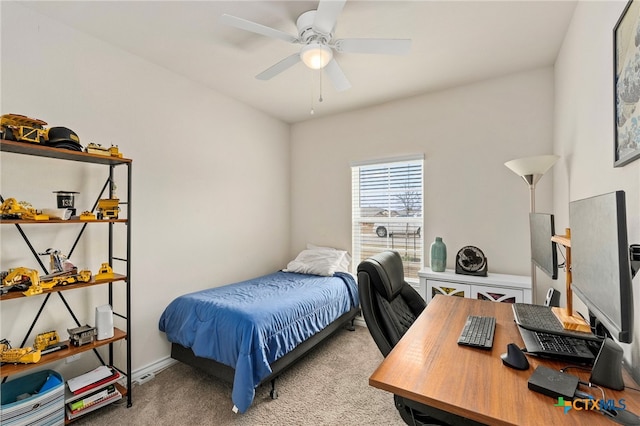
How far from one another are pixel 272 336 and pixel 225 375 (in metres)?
0.46

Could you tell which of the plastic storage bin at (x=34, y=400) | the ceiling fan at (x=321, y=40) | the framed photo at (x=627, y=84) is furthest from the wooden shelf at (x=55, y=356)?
the framed photo at (x=627, y=84)

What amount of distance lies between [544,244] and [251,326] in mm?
1864

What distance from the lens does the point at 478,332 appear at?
1254 millimetres

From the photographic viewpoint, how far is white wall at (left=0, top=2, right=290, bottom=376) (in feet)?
5.97

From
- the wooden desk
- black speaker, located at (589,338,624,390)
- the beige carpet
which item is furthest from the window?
black speaker, located at (589,338,624,390)

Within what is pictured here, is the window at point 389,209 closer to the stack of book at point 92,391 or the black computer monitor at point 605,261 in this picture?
the black computer monitor at point 605,261

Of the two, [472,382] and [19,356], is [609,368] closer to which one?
[472,382]

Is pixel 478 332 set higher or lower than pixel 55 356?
higher

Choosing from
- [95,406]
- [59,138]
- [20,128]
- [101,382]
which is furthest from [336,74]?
[95,406]

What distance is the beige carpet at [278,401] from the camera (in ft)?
6.02

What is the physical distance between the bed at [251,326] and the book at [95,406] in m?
0.50

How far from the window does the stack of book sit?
8.51 ft

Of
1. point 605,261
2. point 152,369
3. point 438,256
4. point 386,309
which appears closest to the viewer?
point 605,261

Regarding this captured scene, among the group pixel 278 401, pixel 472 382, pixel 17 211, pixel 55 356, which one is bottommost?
pixel 278 401
